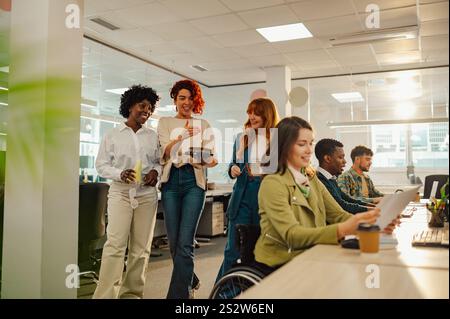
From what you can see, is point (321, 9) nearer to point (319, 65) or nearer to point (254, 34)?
point (254, 34)

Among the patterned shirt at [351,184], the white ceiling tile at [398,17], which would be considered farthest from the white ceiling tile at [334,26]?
the patterned shirt at [351,184]

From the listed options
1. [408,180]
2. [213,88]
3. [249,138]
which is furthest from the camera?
[408,180]

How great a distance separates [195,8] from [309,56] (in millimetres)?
2399

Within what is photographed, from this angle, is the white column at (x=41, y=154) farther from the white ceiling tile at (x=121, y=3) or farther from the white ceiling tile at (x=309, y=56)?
the white ceiling tile at (x=309, y=56)

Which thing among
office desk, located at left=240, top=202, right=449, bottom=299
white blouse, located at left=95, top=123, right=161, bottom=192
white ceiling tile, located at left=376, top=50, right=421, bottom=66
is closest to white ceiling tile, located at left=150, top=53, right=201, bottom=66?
white ceiling tile, located at left=376, top=50, right=421, bottom=66

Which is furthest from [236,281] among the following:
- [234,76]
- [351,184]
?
[234,76]

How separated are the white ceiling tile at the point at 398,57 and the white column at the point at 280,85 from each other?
1485 mm

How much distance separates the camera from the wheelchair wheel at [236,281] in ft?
5.49

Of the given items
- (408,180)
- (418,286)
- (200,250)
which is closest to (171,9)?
(200,250)

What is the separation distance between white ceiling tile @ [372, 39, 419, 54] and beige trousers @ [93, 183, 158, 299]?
14.1 feet

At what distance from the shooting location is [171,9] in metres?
4.54

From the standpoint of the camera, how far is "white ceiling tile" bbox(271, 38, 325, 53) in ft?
18.3

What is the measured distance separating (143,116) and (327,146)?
52.7 inches
